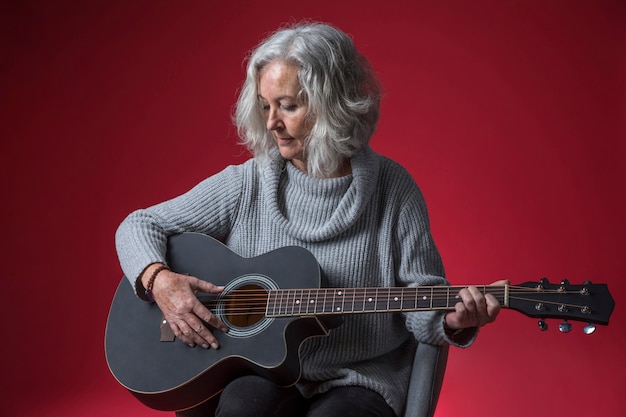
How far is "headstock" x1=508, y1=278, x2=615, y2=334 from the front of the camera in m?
1.62

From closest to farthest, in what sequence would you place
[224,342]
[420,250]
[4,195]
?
1. [224,342]
2. [420,250]
3. [4,195]

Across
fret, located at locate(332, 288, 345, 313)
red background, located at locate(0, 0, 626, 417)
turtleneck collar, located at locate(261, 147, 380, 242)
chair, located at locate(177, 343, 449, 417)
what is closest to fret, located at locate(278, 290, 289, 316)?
fret, located at locate(332, 288, 345, 313)

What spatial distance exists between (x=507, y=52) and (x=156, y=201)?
159 cm

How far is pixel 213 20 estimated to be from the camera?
11.0 feet

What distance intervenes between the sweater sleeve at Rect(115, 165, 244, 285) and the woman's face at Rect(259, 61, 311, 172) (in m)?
0.20

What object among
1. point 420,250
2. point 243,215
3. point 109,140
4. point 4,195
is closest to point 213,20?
point 109,140

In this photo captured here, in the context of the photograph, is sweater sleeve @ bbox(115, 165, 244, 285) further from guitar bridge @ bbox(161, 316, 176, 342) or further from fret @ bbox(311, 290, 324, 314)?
fret @ bbox(311, 290, 324, 314)

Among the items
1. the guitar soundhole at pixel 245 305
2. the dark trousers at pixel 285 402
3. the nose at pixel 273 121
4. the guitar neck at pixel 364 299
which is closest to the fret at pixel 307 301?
the guitar neck at pixel 364 299

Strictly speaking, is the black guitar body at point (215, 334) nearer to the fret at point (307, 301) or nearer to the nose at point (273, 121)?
the fret at point (307, 301)

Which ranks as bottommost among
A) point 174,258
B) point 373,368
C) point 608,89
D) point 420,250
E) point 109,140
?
point 373,368

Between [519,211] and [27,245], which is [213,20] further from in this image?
[519,211]

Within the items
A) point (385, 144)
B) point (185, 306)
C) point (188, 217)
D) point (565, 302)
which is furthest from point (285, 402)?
point (385, 144)

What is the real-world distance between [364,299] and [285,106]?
544 millimetres

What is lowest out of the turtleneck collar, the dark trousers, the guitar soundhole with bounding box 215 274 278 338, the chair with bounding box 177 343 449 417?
the dark trousers
